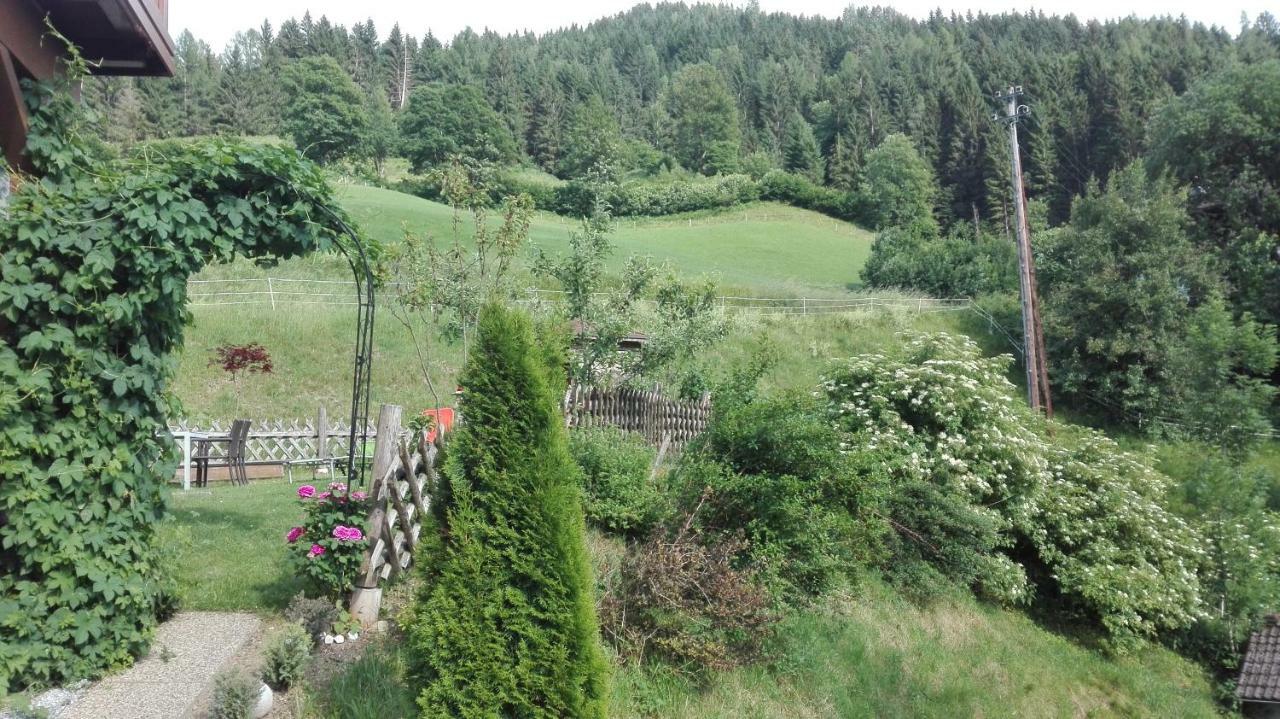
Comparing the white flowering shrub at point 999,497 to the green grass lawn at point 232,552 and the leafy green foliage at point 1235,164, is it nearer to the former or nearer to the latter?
the green grass lawn at point 232,552

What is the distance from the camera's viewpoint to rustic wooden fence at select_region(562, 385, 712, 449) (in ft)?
39.8

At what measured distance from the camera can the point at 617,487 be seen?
927 centimetres

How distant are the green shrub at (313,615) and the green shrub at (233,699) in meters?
1.11

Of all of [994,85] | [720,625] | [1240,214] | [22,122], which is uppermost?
[994,85]

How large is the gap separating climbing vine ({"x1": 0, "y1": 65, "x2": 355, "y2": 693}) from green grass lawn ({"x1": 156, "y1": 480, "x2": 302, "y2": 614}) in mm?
603

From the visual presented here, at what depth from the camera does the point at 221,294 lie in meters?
29.5

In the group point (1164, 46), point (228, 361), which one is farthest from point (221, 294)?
point (1164, 46)

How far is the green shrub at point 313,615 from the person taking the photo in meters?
6.29

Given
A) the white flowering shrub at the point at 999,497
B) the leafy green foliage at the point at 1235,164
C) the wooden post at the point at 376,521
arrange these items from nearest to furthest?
the wooden post at the point at 376,521 → the white flowering shrub at the point at 999,497 → the leafy green foliage at the point at 1235,164

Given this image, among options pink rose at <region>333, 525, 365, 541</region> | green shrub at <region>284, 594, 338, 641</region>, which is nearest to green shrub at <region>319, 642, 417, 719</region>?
green shrub at <region>284, 594, 338, 641</region>

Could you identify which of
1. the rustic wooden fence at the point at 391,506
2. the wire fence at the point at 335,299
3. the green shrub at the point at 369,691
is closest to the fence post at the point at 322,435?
the wire fence at the point at 335,299

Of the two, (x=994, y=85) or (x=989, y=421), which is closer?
(x=989, y=421)

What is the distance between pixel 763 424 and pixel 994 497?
649cm

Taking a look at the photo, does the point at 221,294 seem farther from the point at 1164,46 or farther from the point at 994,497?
the point at 1164,46
